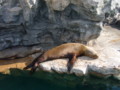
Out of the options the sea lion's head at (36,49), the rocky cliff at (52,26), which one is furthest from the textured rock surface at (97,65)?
the sea lion's head at (36,49)

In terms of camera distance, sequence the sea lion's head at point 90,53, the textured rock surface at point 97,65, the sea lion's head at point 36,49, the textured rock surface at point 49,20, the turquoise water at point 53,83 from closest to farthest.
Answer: the turquoise water at point 53,83 < the textured rock surface at point 97,65 < the sea lion's head at point 90,53 < the textured rock surface at point 49,20 < the sea lion's head at point 36,49

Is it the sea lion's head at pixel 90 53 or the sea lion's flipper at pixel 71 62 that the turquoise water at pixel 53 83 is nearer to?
the sea lion's flipper at pixel 71 62

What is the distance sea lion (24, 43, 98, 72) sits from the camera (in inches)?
351

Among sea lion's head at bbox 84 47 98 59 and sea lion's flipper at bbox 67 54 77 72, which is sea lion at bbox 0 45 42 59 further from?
sea lion's head at bbox 84 47 98 59

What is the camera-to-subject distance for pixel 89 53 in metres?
9.02

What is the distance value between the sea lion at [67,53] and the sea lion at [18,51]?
884 millimetres

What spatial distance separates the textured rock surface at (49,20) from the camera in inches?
362

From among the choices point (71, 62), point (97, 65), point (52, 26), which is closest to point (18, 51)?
point (52, 26)

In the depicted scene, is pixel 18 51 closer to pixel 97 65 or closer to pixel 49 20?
pixel 49 20

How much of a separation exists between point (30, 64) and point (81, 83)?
216 cm

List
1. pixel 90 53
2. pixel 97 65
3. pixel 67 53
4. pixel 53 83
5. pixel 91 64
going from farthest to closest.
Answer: pixel 67 53
pixel 90 53
pixel 91 64
pixel 97 65
pixel 53 83

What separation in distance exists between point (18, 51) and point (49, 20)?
1874 millimetres

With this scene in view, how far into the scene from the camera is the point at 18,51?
32.0ft

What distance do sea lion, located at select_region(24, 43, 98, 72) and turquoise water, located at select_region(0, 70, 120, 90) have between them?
57 cm
